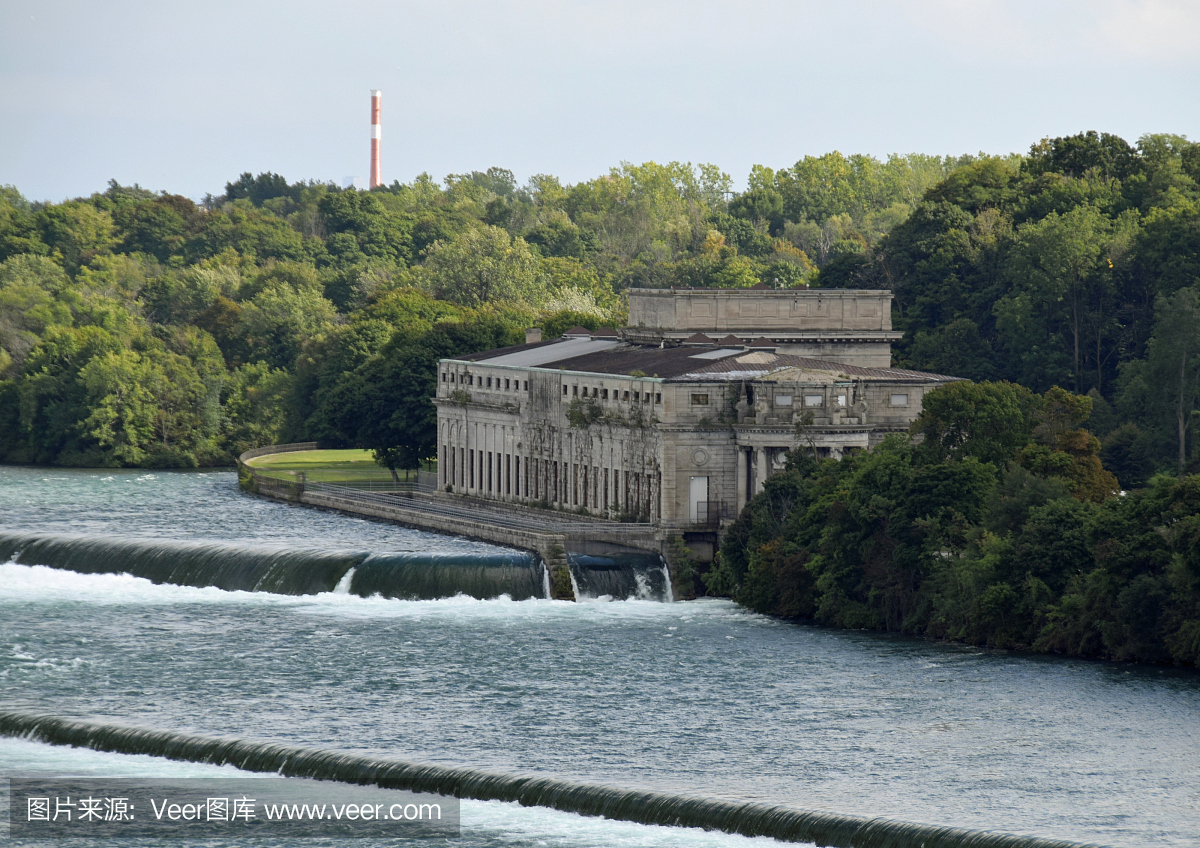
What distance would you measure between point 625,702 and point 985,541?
20300 millimetres

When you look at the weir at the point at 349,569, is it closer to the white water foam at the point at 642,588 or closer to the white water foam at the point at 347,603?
the white water foam at the point at 642,588

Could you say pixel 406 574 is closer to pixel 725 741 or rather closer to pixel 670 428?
pixel 670 428

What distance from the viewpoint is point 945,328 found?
15838 centimetres

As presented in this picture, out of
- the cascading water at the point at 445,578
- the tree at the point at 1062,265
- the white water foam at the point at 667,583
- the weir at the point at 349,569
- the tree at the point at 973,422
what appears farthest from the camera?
the tree at the point at 1062,265

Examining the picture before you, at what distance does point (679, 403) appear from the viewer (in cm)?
11756

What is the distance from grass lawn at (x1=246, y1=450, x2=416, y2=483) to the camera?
156 metres

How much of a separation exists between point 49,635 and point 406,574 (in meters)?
17.0

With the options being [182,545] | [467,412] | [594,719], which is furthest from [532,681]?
[467,412]

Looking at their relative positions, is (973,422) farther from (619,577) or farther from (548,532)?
(548,532)

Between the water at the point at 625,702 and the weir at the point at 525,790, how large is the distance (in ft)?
2.41

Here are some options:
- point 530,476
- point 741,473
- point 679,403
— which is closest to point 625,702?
point 741,473

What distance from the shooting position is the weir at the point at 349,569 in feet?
347

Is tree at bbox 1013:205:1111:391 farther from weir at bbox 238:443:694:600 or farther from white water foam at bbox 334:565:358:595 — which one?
white water foam at bbox 334:565:358:595

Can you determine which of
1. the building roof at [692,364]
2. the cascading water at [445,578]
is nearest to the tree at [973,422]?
the building roof at [692,364]
